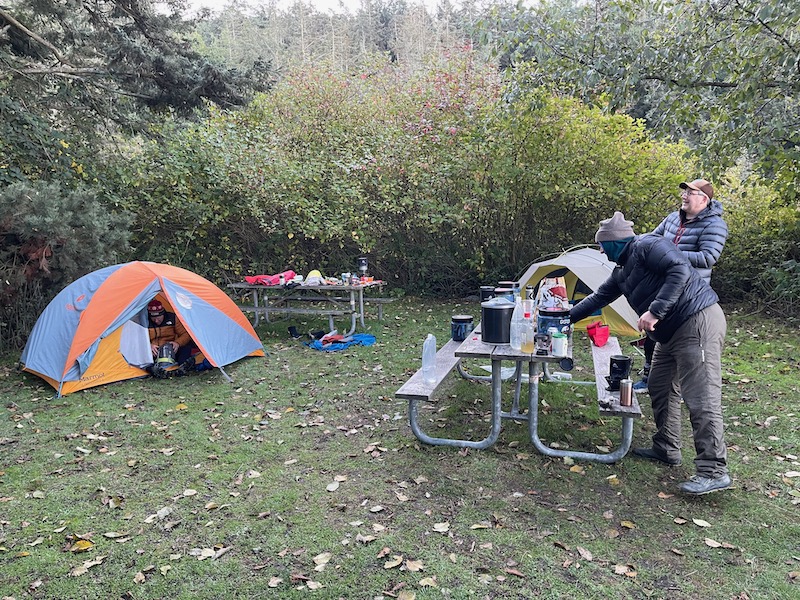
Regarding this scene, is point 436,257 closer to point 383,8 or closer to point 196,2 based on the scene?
point 196,2

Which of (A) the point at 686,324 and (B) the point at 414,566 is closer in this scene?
(B) the point at 414,566

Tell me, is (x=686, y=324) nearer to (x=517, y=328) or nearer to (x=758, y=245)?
(x=517, y=328)

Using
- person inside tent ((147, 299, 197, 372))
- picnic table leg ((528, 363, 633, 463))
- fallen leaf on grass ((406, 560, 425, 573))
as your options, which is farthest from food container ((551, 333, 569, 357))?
person inside tent ((147, 299, 197, 372))

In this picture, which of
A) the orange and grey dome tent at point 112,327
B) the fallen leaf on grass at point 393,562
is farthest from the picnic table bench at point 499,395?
the orange and grey dome tent at point 112,327

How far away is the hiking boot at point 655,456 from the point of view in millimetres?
3428

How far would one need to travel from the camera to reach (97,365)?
17.4 feet

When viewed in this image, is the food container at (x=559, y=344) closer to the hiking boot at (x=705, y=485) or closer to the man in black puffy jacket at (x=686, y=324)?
the man in black puffy jacket at (x=686, y=324)

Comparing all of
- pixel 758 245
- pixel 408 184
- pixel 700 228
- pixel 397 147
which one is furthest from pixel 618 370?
pixel 397 147

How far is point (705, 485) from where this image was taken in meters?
3.00

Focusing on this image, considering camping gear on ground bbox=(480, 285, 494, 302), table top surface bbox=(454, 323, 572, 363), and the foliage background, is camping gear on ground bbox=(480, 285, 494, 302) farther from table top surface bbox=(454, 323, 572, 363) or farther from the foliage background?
the foliage background

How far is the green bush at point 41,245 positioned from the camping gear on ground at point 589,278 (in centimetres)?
506

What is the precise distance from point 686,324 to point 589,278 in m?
3.10

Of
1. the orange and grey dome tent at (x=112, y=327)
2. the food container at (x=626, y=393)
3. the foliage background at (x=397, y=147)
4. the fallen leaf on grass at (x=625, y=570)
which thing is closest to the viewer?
the fallen leaf on grass at (x=625, y=570)

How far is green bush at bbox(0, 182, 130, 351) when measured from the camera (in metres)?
6.09
